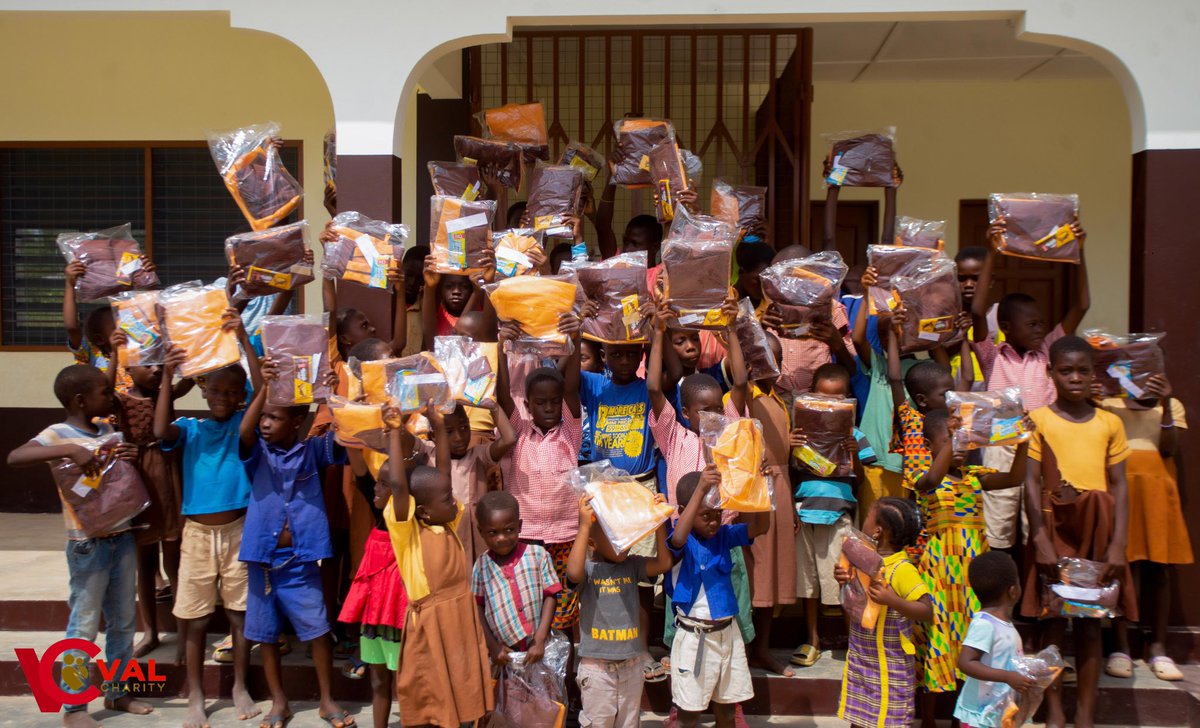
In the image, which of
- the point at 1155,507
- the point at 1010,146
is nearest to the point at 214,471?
the point at 1155,507

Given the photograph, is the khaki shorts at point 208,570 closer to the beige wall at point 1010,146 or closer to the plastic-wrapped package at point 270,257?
the plastic-wrapped package at point 270,257

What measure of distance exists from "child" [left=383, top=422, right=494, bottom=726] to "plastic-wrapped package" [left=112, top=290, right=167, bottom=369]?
4.15 ft

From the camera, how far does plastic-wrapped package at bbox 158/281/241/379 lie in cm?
411

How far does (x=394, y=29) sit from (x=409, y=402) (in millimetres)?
2053

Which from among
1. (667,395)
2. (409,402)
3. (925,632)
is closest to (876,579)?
(925,632)

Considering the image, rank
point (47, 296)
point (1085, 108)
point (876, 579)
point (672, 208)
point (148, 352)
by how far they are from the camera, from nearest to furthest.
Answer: point (876, 579)
point (148, 352)
point (672, 208)
point (47, 296)
point (1085, 108)

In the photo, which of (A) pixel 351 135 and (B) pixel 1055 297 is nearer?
(A) pixel 351 135

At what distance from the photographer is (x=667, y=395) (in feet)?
14.3

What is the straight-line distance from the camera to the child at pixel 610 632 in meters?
3.66

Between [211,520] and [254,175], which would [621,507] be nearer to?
[211,520]

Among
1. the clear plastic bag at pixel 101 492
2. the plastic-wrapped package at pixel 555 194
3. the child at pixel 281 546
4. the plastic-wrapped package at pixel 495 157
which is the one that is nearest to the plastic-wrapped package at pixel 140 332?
the clear plastic bag at pixel 101 492

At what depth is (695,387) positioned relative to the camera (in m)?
3.96

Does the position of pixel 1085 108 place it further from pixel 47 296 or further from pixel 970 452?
pixel 47 296

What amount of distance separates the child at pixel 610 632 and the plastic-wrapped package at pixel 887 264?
1430mm
